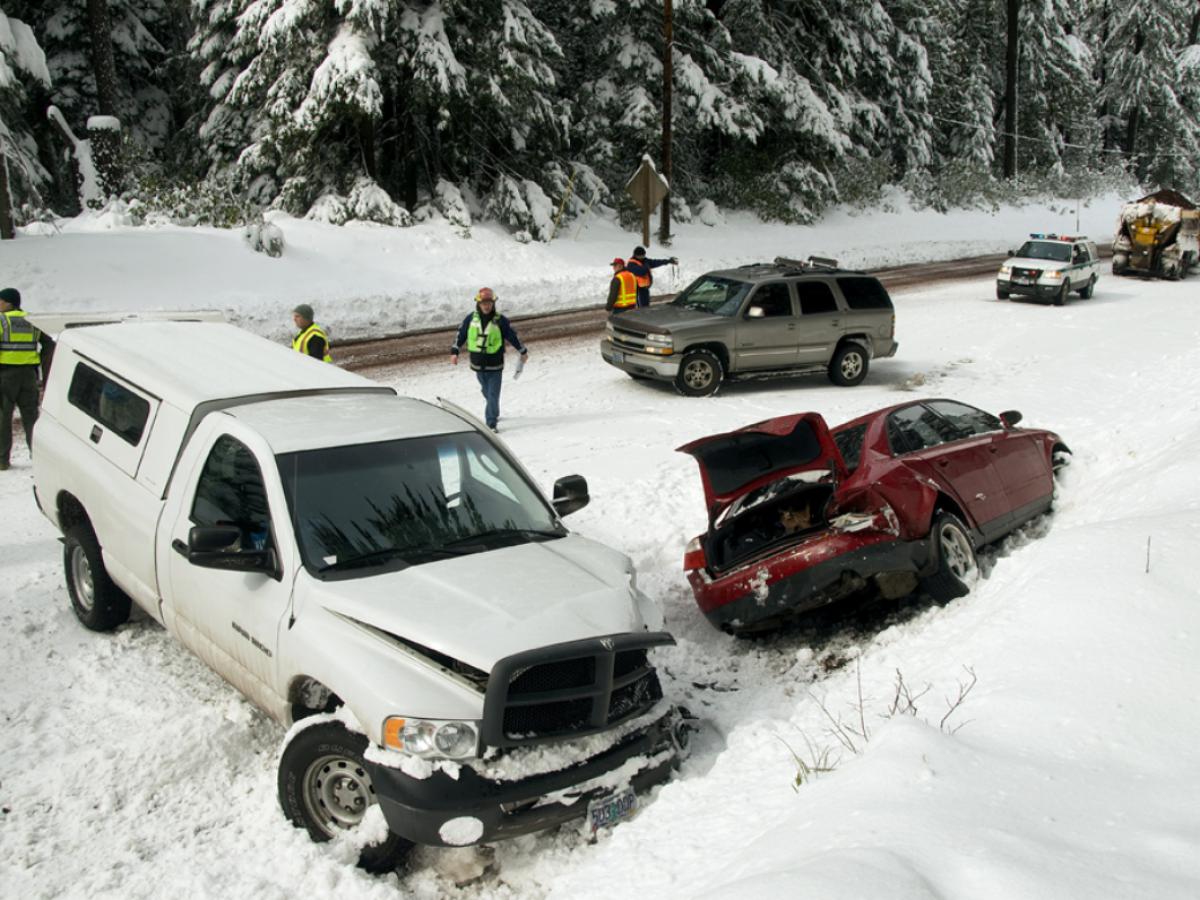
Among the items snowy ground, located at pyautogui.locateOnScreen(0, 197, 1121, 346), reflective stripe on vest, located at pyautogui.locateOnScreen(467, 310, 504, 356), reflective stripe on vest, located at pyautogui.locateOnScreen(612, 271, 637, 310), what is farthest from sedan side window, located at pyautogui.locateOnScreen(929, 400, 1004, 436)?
snowy ground, located at pyautogui.locateOnScreen(0, 197, 1121, 346)

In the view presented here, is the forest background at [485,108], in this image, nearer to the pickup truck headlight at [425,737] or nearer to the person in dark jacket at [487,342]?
the person in dark jacket at [487,342]

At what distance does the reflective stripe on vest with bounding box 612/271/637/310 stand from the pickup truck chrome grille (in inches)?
494

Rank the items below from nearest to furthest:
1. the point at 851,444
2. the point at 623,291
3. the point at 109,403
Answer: the point at 109,403 < the point at 851,444 < the point at 623,291

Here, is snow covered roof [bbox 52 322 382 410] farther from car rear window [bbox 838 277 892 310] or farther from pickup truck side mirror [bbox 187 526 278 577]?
car rear window [bbox 838 277 892 310]

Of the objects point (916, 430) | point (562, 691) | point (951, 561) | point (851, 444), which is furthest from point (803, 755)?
point (916, 430)

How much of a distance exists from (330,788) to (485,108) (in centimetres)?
2575

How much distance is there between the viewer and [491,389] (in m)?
12.9

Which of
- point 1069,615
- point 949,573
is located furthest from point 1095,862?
point 949,573

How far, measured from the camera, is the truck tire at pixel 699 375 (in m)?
15.3

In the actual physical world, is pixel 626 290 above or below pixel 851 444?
above

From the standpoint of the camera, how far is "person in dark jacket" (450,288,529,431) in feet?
41.3

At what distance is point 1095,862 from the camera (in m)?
3.46

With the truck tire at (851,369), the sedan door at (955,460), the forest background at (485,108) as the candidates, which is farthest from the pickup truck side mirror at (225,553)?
the forest background at (485,108)

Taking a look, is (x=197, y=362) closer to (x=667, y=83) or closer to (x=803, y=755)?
(x=803, y=755)
